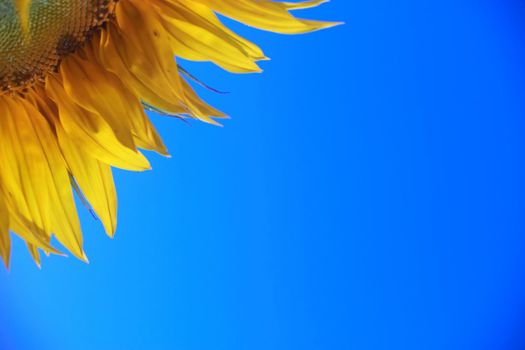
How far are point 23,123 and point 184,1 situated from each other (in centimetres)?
16

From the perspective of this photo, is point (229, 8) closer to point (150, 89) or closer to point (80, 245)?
point (150, 89)

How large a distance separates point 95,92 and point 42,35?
0.06 meters

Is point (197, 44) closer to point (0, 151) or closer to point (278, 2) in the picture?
point (278, 2)

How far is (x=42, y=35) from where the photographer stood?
0.47 m

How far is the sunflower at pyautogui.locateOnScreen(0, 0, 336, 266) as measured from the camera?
481 millimetres

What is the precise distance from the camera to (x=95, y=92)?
500 millimetres

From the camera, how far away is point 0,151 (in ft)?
1.67

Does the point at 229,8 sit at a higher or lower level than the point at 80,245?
higher

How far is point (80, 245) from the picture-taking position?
1.71 feet

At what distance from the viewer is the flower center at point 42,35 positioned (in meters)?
0.44

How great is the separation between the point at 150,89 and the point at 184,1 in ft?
0.24

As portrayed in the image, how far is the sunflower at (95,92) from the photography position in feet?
1.58

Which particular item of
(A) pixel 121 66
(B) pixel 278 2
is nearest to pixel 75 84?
(A) pixel 121 66

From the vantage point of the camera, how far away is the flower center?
44 centimetres
